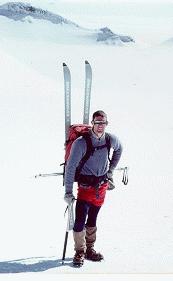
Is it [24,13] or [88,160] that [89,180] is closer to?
[88,160]

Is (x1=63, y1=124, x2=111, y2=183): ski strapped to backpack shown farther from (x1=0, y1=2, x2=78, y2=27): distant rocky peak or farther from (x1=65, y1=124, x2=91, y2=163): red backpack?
(x1=0, y1=2, x2=78, y2=27): distant rocky peak

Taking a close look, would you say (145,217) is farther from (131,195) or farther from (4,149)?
(4,149)

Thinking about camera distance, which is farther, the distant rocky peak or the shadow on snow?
the distant rocky peak

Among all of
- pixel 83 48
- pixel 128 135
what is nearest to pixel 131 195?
pixel 128 135

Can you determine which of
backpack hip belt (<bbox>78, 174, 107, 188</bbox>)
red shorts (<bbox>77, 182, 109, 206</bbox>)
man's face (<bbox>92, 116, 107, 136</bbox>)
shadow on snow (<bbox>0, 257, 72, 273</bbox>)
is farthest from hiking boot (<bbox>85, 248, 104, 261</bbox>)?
man's face (<bbox>92, 116, 107, 136</bbox>)

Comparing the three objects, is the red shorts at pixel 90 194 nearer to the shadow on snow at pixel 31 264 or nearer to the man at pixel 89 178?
the man at pixel 89 178

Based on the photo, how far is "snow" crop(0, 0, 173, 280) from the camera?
5910mm

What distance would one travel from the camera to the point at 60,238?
6703 millimetres

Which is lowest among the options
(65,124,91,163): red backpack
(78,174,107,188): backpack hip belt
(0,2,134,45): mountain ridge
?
(78,174,107,188): backpack hip belt

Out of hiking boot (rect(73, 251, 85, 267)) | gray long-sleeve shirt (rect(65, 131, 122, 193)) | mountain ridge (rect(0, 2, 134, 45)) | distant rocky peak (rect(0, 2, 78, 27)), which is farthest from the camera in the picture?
mountain ridge (rect(0, 2, 134, 45))

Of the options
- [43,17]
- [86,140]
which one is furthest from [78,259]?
[43,17]

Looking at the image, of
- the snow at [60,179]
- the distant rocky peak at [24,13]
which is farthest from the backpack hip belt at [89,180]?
the distant rocky peak at [24,13]

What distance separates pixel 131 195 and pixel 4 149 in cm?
417

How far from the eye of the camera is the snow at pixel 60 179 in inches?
233
